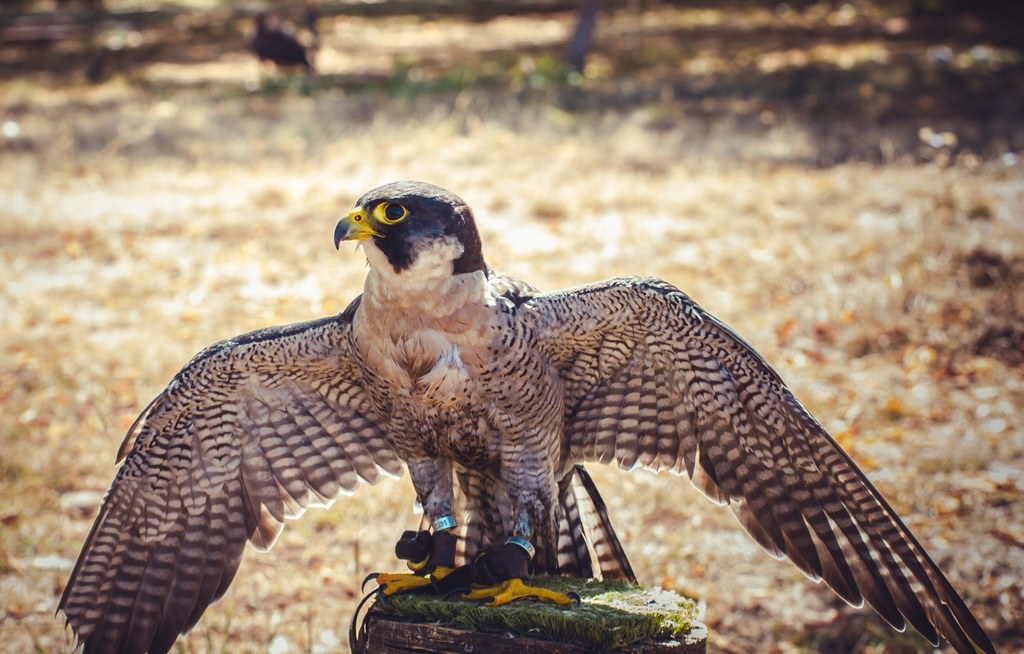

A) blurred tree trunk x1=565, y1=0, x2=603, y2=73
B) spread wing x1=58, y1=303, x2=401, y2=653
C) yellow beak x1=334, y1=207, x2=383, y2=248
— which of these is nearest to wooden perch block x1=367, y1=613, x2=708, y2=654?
spread wing x1=58, y1=303, x2=401, y2=653

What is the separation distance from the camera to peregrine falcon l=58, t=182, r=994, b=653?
3080 millimetres

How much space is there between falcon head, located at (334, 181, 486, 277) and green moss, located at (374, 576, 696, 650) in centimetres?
105

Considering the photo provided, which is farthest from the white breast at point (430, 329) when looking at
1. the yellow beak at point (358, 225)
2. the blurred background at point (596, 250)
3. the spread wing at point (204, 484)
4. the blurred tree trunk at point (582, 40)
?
the blurred tree trunk at point (582, 40)

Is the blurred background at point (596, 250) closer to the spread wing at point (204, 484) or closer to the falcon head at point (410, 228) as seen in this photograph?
the spread wing at point (204, 484)

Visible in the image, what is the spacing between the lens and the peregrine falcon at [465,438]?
3.08 m

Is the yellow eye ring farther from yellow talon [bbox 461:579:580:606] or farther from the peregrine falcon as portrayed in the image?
yellow talon [bbox 461:579:580:606]

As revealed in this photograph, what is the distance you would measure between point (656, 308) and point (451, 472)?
0.97m

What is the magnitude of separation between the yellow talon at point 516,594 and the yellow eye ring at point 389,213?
1.20 m

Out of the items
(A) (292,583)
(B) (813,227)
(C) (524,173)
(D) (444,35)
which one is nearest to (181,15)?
(D) (444,35)

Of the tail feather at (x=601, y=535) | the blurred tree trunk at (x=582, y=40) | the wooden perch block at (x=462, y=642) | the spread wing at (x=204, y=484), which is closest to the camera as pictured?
the wooden perch block at (x=462, y=642)

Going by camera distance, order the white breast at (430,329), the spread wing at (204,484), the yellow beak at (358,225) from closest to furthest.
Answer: the yellow beak at (358,225), the white breast at (430,329), the spread wing at (204,484)

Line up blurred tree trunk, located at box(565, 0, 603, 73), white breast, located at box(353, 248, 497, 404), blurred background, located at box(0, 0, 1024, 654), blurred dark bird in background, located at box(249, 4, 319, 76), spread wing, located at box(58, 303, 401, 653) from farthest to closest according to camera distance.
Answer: blurred dark bird in background, located at box(249, 4, 319, 76) < blurred tree trunk, located at box(565, 0, 603, 73) < blurred background, located at box(0, 0, 1024, 654) < spread wing, located at box(58, 303, 401, 653) < white breast, located at box(353, 248, 497, 404)

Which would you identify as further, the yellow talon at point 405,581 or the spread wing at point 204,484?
the spread wing at point 204,484

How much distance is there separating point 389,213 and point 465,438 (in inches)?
A: 31.6
